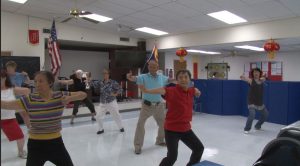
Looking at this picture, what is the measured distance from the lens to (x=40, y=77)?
1867 mm

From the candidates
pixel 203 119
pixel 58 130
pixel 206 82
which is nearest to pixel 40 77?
pixel 58 130

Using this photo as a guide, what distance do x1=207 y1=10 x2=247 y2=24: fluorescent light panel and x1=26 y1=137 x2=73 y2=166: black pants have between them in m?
5.48

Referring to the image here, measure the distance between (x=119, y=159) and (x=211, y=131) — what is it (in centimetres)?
254

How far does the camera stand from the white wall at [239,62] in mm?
12773

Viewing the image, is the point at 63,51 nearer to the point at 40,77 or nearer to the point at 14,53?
the point at 14,53

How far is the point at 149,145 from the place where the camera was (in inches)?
177

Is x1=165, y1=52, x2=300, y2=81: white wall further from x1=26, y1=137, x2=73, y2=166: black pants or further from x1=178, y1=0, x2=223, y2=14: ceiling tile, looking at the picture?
x1=26, y1=137, x2=73, y2=166: black pants

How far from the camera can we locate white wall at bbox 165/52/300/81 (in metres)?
12.8

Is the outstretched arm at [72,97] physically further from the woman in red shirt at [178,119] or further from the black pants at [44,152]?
the woman in red shirt at [178,119]

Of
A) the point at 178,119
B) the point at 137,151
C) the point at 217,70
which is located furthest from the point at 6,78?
the point at 217,70

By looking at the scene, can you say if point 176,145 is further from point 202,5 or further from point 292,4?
point 292,4

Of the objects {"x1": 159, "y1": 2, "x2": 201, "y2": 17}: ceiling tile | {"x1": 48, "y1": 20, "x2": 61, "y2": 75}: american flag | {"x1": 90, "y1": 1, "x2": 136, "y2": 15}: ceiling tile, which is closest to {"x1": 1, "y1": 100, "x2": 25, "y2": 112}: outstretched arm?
{"x1": 48, "y1": 20, "x2": 61, "y2": 75}: american flag

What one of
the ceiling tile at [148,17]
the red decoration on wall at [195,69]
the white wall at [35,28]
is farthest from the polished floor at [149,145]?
the red decoration on wall at [195,69]

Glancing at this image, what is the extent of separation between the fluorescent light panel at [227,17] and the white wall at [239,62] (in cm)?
531
